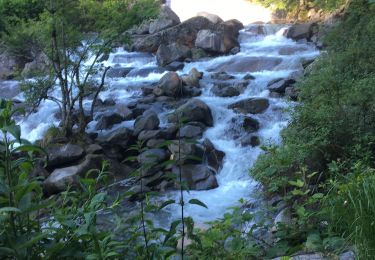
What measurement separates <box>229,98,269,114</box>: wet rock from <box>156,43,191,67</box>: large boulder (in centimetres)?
618

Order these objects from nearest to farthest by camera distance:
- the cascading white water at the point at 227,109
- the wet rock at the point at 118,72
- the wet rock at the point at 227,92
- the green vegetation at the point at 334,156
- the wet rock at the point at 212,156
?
the green vegetation at the point at 334,156, the cascading white water at the point at 227,109, the wet rock at the point at 212,156, the wet rock at the point at 227,92, the wet rock at the point at 118,72

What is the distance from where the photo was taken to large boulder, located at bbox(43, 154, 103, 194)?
28.7ft

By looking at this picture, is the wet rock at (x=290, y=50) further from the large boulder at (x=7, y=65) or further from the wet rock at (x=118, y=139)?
the large boulder at (x=7, y=65)

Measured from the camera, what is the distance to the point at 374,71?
25.4 ft

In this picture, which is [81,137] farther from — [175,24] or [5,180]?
[175,24]

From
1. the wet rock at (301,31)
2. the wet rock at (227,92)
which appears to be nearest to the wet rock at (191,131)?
the wet rock at (227,92)

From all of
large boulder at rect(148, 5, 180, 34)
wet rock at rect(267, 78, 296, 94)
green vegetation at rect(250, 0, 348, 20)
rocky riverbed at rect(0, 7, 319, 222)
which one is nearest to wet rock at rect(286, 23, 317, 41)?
rocky riverbed at rect(0, 7, 319, 222)

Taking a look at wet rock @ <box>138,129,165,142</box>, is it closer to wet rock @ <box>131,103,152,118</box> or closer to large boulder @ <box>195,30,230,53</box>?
wet rock @ <box>131,103,152,118</box>

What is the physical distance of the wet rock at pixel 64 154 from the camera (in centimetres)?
985

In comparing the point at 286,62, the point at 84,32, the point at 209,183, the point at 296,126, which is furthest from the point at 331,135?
the point at 286,62

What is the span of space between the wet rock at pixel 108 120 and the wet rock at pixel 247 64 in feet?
17.4

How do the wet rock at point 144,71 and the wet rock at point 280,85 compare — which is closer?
the wet rock at point 280,85

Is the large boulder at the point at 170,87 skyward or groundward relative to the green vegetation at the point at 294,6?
groundward

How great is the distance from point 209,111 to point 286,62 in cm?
518
